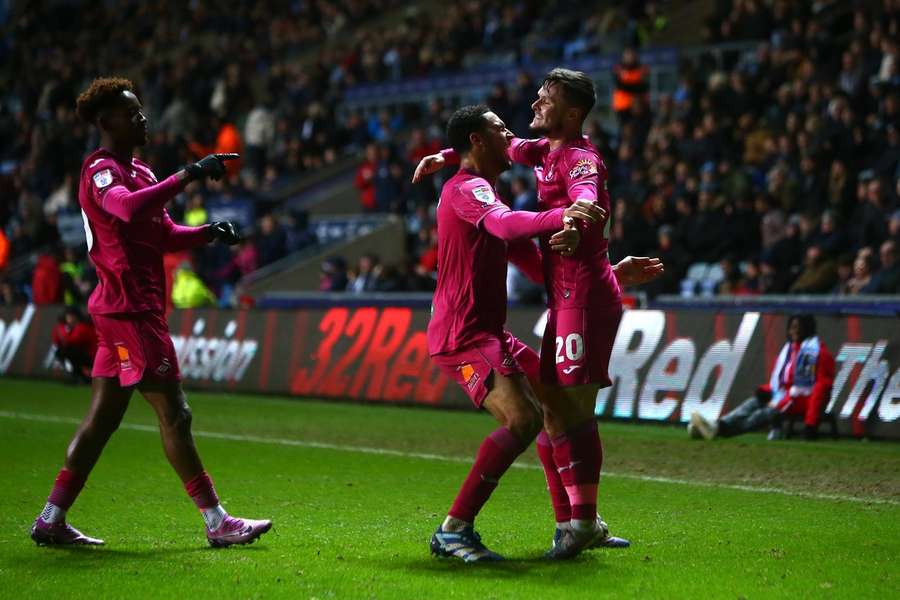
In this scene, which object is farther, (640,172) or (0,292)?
(0,292)

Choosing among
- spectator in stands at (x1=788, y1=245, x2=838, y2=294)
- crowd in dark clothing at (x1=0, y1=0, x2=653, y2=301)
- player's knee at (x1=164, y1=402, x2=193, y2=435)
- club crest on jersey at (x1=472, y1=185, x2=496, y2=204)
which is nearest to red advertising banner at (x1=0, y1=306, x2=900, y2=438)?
spectator in stands at (x1=788, y1=245, x2=838, y2=294)

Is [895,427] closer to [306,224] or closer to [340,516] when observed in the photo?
[340,516]

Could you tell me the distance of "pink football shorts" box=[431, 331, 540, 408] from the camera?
6574 mm

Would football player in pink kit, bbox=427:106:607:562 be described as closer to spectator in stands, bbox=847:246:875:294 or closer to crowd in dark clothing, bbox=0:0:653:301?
spectator in stands, bbox=847:246:875:294

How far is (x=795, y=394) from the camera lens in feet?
41.3

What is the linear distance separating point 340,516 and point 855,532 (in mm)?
2836

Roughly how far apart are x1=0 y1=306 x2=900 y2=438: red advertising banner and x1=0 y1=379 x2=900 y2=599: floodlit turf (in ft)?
1.62

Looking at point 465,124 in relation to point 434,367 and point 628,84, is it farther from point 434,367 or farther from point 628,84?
point 628,84

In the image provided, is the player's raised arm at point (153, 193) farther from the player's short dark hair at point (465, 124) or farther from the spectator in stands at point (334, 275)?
the spectator in stands at point (334, 275)

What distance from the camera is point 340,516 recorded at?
8.14m

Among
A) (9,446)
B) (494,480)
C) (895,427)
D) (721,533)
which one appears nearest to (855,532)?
(721,533)

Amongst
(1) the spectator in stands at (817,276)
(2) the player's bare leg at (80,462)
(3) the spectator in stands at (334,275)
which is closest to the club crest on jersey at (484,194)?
(2) the player's bare leg at (80,462)

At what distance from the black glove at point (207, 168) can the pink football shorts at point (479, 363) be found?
1.36 meters

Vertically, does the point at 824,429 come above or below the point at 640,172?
below
